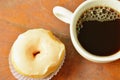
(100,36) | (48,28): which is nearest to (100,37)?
(100,36)

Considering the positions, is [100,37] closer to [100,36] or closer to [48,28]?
[100,36]

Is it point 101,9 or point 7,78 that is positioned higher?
point 101,9

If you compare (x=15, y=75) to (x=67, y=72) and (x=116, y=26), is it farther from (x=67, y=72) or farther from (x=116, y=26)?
(x=116, y=26)

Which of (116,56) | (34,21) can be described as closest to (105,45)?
(116,56)

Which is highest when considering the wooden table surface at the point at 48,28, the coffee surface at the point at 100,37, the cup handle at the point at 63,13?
the cup handle at the point at 63,13
